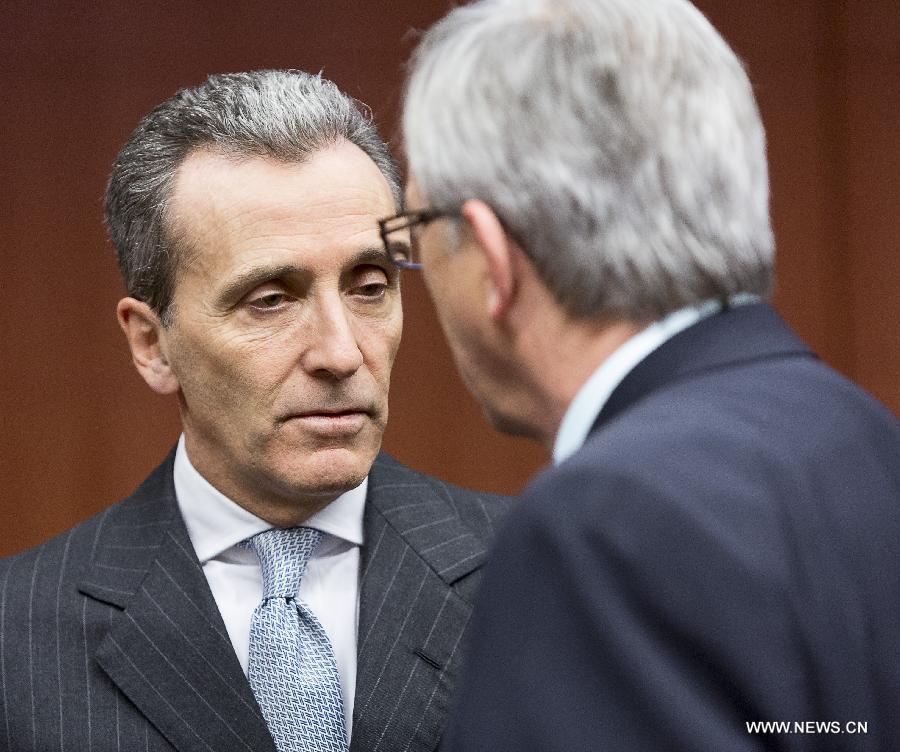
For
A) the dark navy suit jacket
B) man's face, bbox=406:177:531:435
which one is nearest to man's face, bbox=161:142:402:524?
man's face, bbox=406:177:531:435

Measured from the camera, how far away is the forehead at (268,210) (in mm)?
1956

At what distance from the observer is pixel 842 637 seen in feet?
3.44

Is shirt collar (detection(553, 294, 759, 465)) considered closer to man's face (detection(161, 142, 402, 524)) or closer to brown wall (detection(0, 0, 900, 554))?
man's face (detection(161, 142, 402, 524))

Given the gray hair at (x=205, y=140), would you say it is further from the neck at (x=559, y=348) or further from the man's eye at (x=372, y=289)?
the neck at (x=559, y=348)

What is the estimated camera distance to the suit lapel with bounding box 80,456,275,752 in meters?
1.83

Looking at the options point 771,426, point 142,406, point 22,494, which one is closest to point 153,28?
point 142,406

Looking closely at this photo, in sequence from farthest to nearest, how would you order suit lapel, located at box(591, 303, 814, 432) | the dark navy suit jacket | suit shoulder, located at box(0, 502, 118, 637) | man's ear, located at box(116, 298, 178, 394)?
man's ear, located at box(116, 298, 178, 394) < suit shoulder, located at box(0, 502, 118, 637) < suit lapel, located at box(591, 303, 814, 432) < the dark navy suit jacket

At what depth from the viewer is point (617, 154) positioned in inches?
45.9

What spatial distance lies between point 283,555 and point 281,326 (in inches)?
13.0

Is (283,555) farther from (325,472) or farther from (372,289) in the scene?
(372,289)

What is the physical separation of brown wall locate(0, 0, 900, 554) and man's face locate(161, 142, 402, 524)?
114cm

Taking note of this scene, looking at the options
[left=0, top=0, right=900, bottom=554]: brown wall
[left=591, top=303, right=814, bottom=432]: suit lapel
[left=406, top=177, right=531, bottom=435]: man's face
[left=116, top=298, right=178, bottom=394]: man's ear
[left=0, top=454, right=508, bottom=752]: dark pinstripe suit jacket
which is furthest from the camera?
[left=0, top=0, right=900, bottom=554]: brown wall

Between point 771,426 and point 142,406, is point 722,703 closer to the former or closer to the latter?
point 771,426

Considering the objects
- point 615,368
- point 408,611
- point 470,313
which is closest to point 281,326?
point 408,611
